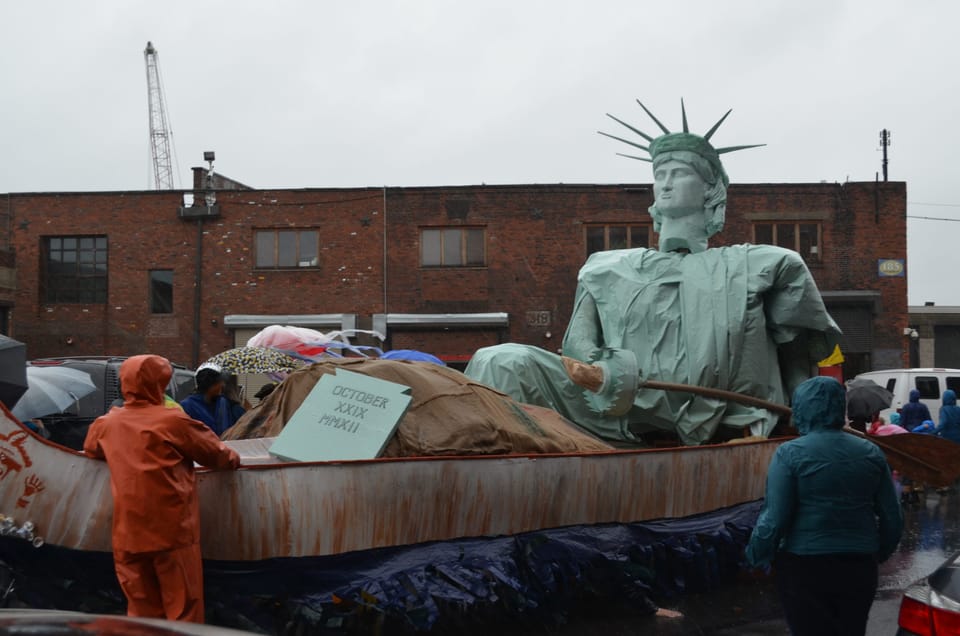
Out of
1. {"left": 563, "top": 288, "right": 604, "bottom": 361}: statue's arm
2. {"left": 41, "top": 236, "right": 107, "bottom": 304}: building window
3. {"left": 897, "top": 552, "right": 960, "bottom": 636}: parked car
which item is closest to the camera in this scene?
{"left": 897, "top": 552, "right": 960, "bottom": 636}: parked car

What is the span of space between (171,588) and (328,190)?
22439 mm

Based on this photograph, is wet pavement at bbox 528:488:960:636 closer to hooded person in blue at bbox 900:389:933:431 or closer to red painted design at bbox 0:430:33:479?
red painted design at bbox 0:430:33:479

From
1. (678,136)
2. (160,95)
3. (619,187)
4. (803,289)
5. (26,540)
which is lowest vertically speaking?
(26,540)

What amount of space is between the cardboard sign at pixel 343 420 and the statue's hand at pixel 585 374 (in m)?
1.96

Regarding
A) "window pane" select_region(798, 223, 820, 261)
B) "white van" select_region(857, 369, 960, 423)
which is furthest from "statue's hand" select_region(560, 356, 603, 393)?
"window pane" select_region(798, 223, 820, 261)

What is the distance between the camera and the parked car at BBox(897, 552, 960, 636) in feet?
10.2

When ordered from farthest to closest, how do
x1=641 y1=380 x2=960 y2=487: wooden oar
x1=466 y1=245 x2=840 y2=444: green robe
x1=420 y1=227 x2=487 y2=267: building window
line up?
x1=420 y1=227 x2=487 y2=267: building window
x1=466 y1=245 x2=840 y2=444: green robe
x1=641 y1=380 x2=960 y2=487: wooden oar

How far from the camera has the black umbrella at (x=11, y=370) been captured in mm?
6379

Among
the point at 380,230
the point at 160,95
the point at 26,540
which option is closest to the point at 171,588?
the point at 26,540

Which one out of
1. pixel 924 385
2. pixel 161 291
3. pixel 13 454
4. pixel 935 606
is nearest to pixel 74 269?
pixel 161 291

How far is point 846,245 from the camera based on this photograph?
25500 mm

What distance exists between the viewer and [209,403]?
643 centimetres

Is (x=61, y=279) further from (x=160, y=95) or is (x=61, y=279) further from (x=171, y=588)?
(x=160, y=95)

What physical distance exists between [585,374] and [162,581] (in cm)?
367
